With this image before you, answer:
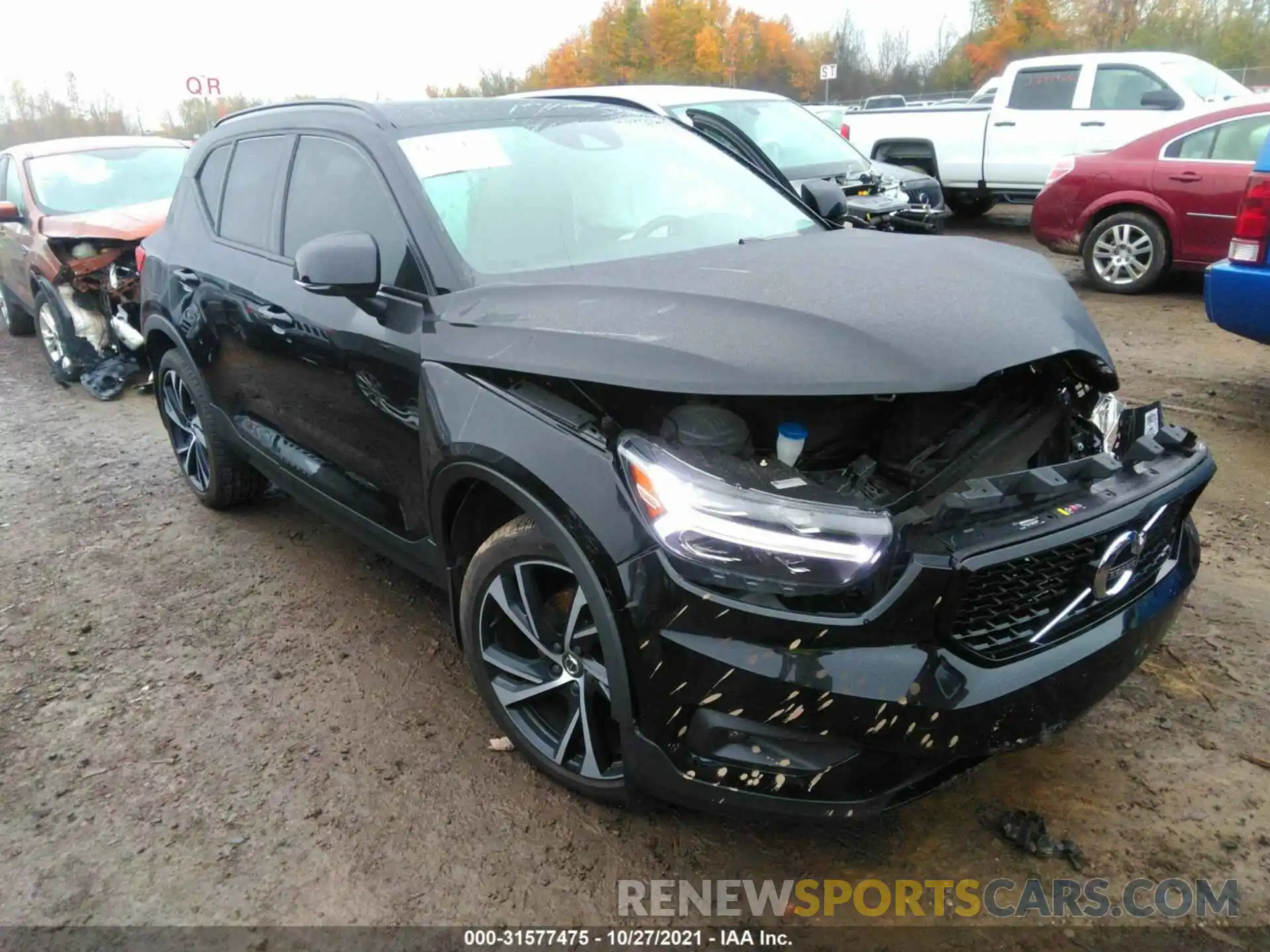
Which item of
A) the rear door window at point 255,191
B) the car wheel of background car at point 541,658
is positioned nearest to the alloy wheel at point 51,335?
the rear door window at point 255,191

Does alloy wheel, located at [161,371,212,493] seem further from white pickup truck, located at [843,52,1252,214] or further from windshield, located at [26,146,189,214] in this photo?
white pickup truck, located at [843,52,1252,214]

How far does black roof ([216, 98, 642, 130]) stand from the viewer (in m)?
3.06

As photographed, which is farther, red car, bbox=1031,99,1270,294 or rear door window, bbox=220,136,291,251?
red car, bbox=1031,99,1270,294

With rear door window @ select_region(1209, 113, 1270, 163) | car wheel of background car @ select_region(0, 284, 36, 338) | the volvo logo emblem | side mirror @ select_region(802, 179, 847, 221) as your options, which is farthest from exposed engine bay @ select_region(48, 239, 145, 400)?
rear door window @ select_region(1209, 113, 1270, 163)

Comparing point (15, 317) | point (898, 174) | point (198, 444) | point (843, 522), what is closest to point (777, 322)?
point (843, 522)

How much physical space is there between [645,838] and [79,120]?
48.2 m

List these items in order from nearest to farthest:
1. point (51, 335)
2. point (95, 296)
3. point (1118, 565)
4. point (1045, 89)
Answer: point (1118, 565) < point (95, 296) < point (51, 335) < point (1045, 89)

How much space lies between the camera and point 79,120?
40219 mm

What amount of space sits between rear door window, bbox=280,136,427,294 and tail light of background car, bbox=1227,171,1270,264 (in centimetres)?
406

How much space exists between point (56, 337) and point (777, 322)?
22.9 ft

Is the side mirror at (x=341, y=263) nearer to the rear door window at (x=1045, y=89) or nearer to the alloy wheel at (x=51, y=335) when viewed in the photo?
the alloy wheel at (x=51, y=335)

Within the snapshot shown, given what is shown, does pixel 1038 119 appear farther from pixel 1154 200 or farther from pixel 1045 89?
pixel 1154 200

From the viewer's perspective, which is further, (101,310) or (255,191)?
(101,310)

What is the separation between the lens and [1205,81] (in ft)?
32.1
